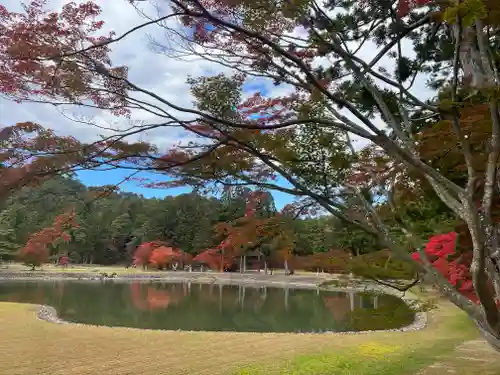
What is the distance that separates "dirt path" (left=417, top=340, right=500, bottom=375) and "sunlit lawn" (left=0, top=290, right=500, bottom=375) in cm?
15

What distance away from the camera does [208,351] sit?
21.1 ft

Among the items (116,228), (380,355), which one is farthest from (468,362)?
(116,228)

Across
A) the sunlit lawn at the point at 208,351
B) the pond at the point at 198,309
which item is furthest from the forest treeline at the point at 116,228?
the sunlit lawn at the point at 208,351

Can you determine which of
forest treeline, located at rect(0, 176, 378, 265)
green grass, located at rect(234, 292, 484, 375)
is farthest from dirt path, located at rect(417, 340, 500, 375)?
forest treeline, located at rect(0, 176, 378, 265)

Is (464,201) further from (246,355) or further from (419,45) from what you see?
(246,355)

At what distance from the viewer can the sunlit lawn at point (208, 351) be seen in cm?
529

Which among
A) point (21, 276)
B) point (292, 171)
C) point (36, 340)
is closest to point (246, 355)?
point (36, 340)

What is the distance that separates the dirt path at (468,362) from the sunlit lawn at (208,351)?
0.49ft

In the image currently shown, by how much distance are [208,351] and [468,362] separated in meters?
3.51

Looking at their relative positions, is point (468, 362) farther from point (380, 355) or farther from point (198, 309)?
point (198, 309)

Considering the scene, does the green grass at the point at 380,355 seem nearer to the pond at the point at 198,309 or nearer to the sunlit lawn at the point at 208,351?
the sunlit lawn at the point at 208,351

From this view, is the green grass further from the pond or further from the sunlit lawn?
the pond

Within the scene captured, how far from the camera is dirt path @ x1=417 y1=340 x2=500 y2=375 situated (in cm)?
484

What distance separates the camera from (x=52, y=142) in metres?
2.54
